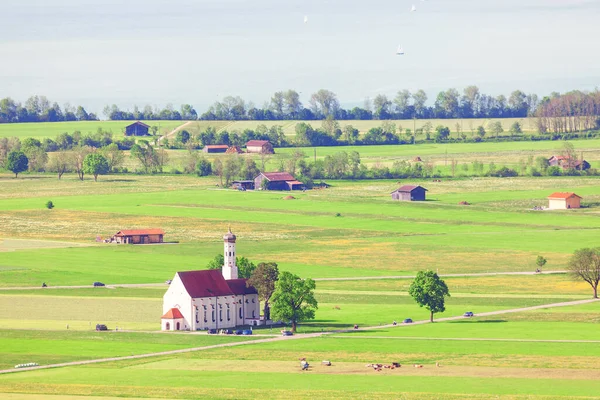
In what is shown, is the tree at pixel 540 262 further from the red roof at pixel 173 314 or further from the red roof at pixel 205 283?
the red roof at pixel 173 314

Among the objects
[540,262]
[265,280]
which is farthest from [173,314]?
[540,262]

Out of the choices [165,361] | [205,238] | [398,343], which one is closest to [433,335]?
[398,343]

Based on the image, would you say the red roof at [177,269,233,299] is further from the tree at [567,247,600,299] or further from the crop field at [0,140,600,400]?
the tree at [567,247,600,299]

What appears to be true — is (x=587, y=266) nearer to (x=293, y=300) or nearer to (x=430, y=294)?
(x=430, y=294)

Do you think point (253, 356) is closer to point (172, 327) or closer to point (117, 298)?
point (172, 327)

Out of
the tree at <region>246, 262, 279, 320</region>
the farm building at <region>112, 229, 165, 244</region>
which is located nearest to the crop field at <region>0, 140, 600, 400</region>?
the farm building at <region>112, 229, 165, 244</region>
